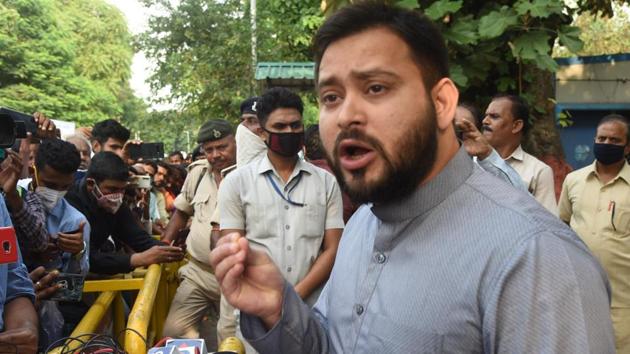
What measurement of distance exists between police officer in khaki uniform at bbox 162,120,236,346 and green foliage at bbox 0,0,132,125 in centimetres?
2323

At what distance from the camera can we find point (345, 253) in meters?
1.74

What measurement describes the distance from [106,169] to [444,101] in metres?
3.49

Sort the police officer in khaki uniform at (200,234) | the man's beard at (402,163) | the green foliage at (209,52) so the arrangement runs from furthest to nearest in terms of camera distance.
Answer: the green foliage at (209,52) < the police officer in khaki uniform at (200,234) < the man's beard at (402,163)

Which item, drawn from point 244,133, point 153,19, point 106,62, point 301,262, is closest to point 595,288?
point 301,262

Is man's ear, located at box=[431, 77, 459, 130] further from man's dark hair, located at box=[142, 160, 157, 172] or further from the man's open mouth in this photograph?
man's dark hair, located at box=[142, 160, 157, 172]

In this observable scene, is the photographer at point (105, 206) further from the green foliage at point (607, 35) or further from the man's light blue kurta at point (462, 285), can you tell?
the green foliage at point (607, 35)

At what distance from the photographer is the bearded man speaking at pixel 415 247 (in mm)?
1215

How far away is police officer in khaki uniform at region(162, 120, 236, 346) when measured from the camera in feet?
15.5

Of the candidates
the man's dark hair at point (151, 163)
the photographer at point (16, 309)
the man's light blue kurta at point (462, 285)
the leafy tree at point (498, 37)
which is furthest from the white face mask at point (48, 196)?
the man's dark hair at point (151, 163)

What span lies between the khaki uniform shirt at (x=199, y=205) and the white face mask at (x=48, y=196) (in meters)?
1.16

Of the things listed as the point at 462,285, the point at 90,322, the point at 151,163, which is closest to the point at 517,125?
the point at 90,322

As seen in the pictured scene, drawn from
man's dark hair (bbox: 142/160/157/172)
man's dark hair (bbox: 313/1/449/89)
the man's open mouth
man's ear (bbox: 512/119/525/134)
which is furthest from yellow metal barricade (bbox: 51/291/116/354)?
man's dark hair (bbox: 142/160/157/172)

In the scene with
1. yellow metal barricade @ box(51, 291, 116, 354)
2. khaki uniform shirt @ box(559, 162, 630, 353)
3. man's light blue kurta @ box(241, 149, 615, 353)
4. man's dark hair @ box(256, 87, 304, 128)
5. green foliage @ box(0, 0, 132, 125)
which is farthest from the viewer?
green foliage @ box(0, 0, 132, 125)

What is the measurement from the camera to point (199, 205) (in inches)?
197
